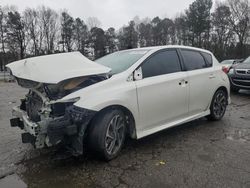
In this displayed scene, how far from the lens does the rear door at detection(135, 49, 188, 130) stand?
352 centimetres

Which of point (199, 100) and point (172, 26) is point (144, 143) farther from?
point (172, 26)

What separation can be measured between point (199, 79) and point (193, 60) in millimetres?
399

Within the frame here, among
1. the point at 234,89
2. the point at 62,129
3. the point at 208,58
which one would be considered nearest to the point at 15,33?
the point at 234,89

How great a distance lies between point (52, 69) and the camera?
117 inches

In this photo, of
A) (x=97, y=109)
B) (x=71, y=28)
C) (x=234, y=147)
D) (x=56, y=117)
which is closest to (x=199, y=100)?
(x=234, y=147)

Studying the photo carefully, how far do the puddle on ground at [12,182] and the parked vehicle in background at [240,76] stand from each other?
746 cm

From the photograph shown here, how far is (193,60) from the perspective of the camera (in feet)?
15.1

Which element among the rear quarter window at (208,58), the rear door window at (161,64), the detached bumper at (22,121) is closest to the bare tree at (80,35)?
the rear quarter window at (208,58)

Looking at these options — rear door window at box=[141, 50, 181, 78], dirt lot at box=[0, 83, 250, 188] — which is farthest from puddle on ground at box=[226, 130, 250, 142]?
rear door window at box=[141, 50, 181, 78]

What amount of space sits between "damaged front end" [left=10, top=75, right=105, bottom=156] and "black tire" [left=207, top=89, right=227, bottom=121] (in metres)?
2.79

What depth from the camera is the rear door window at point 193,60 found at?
174 inches

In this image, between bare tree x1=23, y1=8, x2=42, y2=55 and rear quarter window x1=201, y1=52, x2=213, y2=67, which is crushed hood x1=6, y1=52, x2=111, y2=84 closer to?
rear quarter window x1=201, y1=52, x2=213, y2=67

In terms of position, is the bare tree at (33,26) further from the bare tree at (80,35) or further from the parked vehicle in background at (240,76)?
the parked vehicle in background at (240,76)

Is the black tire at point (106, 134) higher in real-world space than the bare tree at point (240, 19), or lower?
lower
